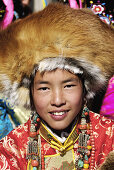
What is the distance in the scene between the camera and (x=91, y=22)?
161 cm

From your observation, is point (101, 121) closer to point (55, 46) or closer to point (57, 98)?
point (57, 98)

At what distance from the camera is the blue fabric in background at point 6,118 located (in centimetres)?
226

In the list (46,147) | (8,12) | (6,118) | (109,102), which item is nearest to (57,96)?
(46,147)

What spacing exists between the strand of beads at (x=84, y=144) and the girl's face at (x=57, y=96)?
0.38 feet

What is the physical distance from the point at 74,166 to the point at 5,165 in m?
0.47

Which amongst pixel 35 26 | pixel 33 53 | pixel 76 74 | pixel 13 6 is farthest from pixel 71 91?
pixel 13 6

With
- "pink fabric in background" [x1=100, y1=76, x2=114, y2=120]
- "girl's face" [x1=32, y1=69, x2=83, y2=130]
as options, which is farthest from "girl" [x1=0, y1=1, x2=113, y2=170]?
"pink fabric in background" [x1=100, y1=76, x2=114, y2=120]

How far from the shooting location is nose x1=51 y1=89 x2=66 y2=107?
4.98 feet

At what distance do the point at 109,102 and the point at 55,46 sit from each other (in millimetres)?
718

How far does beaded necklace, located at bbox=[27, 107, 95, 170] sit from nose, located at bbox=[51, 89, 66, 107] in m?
0.28

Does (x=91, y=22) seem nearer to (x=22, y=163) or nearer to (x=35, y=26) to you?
(x=35, y=26)

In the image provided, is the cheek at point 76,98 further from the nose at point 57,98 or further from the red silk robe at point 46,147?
the red silk robe at point 46,147

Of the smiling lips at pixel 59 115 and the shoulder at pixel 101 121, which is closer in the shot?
the smiling lips at pixel 59 115

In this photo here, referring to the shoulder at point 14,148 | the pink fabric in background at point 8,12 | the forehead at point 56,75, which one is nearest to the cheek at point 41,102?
the forehead at point 56,75
